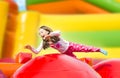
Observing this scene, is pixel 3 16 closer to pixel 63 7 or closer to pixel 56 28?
pixel 56 28

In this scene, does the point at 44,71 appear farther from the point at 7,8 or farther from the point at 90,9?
the point at 90,9

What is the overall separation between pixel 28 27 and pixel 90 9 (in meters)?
0.75

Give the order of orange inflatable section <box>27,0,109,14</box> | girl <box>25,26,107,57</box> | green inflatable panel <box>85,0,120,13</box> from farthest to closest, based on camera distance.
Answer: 1. orange inflatable section <box>27,0,109,14</box>
2. green inflatable panel <box>85,0,120,13</box>
3. girl <box>25,26,107,57</box>

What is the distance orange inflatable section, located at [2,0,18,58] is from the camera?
1904mm

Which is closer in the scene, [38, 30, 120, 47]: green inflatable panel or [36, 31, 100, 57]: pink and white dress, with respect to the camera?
[36, 31, 100, 57]: pink and white dress

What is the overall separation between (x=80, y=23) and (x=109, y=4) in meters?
0.56

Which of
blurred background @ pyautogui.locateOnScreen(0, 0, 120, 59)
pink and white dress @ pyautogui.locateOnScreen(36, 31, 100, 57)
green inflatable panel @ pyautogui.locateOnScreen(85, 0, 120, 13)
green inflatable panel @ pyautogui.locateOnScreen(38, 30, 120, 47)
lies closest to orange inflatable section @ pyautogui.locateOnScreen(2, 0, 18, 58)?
blurred background @ pyautogui.locateOnScreen(0, 0, 120, 59)

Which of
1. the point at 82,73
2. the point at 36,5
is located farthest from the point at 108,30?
the point at 82,73

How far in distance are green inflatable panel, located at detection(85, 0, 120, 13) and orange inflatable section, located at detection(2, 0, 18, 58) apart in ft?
2.17

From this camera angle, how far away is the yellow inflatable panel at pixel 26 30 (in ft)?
6.18

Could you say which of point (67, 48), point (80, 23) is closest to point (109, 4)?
point (80, 23)

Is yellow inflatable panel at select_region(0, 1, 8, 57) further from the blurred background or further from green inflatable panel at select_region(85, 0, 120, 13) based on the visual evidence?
green inflatable panel at select_region(85, 0, 120, 13)

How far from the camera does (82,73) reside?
0.95m

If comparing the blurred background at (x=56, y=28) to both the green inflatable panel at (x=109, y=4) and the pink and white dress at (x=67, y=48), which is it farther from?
the pink and white dress at (x=67, y=48)
